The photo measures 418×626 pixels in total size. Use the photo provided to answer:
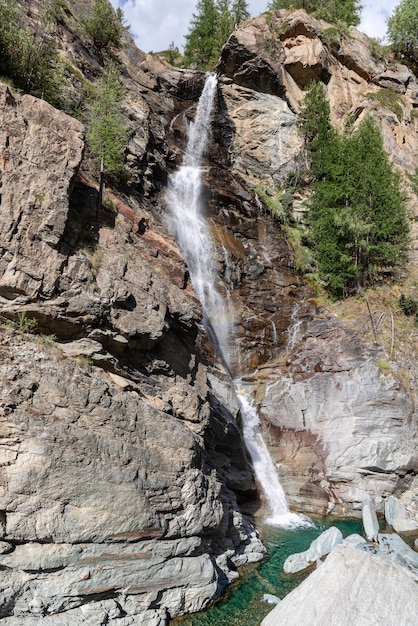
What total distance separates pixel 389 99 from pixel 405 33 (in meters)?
10.5

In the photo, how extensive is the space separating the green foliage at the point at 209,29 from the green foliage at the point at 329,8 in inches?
172

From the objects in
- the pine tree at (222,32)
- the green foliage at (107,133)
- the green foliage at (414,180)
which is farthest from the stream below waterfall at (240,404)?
the green foliage at (414,180)

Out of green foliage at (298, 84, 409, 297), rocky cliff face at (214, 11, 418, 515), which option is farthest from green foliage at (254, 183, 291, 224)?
green foliage at (298, 84, 409, 297)

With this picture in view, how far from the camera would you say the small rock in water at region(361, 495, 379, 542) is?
14583 millimetres

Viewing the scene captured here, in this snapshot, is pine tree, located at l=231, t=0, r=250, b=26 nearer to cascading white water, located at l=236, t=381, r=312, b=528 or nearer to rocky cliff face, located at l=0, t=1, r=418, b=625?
rocky cliff face, located at l=0, t=1, r=418, b=625

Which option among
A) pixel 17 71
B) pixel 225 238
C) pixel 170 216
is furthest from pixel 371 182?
pixel 17 71

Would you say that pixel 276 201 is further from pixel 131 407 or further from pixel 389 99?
pixel 131 407

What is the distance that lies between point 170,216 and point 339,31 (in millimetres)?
29594

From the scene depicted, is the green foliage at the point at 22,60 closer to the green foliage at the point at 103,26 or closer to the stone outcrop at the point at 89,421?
the stone outcrop at the point at 89,421

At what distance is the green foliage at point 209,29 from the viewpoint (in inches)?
1689

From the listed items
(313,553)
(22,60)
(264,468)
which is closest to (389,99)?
(22,60)

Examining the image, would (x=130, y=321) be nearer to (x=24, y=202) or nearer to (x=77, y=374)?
(x=77, y=374)

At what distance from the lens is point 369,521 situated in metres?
15.3

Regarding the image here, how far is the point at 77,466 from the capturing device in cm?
901
